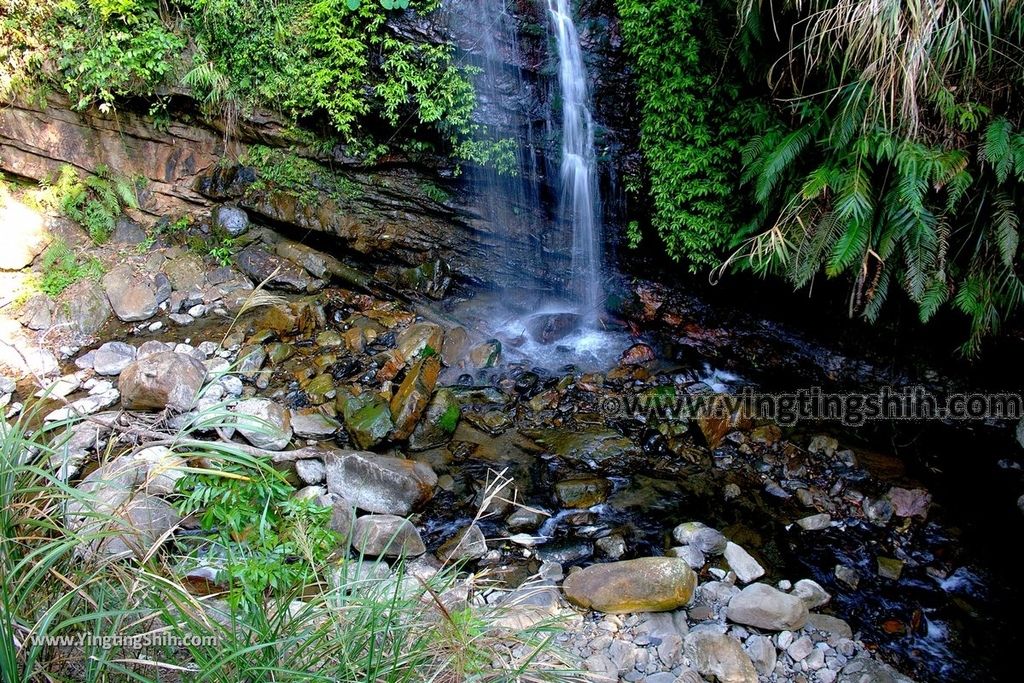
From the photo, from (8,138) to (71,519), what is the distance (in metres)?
6.39

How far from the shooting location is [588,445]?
4.79m

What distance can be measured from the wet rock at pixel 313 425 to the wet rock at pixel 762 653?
335cm

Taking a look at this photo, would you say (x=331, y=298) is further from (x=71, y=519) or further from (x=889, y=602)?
(x=889, y=602)

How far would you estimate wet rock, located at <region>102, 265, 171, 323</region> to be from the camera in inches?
225

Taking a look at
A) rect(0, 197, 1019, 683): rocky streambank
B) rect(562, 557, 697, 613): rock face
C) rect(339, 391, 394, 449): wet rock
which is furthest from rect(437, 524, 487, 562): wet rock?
rect(339, 391, 394, 449): wet rock

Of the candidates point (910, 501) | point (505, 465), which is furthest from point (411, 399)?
point (910, 501)

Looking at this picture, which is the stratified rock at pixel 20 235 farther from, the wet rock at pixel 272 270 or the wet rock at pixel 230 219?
the wet rock at pixel 272 270

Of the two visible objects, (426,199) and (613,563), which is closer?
(613,563)

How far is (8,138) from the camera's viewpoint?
236 inches

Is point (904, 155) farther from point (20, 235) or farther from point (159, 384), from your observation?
point (20, 235)

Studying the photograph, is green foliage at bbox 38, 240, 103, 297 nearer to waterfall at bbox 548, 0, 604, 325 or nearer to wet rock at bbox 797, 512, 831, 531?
waterfall at bbox 548, 0, 604, 325

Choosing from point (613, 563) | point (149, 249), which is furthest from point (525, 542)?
point (149, 249)

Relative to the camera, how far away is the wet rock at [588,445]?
15.3 feet

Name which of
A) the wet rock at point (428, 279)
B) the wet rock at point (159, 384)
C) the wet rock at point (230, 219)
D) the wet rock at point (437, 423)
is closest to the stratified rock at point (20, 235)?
the wet rock at point (230, 219)
